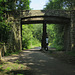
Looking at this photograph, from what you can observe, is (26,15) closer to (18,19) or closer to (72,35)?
(18,19)

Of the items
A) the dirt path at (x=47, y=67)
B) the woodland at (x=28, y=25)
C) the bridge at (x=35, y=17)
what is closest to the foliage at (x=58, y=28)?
the woodland at (x=28, y=25)

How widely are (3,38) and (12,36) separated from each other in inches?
106

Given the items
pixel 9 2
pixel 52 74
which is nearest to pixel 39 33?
pixel 9 2

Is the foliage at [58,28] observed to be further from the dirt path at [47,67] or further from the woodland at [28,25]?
the dirt path at [47,67]

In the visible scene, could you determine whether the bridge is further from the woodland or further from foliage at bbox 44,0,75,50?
foliage at bbox 44,0,75,50

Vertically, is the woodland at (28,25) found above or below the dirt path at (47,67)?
above

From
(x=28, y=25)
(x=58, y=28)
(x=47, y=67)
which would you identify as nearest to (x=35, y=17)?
(x=58, y=28)

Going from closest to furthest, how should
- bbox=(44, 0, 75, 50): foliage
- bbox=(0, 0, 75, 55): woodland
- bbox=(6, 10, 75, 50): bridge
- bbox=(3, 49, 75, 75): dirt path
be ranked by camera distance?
bbox=(3, 49, 75, 75): dirt path
bbox=(0, 0, 75, 55): woodland
bbox=(6, 10, 75, 50): bridge
bbox=(44, 0, 75, 50): foliage

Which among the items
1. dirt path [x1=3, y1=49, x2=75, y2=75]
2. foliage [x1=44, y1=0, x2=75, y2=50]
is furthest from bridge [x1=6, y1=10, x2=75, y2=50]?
dirt path [x1=3, y1=49, x2=75, y2=75]

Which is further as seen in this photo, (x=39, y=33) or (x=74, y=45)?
(x=39, y=33)

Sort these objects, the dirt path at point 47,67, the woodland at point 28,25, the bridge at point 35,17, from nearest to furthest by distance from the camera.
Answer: the dirt path at point 47,67
the woodland at point 28,25
the bridge at point 35,17

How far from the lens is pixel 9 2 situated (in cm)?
1414

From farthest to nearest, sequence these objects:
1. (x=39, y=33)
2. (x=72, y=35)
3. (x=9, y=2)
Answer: (x=39, y=33) < (x=72, y=35) < (x=9, y=2)

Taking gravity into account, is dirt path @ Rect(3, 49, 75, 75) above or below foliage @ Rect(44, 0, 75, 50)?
below
